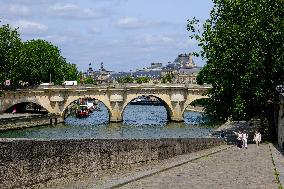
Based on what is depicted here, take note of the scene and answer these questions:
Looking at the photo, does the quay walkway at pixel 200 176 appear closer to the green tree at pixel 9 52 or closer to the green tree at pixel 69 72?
the green tree at pixel 9 52

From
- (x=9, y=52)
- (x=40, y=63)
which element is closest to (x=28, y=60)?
(x=40, y=63)

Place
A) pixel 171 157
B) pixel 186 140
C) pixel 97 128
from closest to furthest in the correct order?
pixel 171 157 → pixel 186 140 → pixel 97 128

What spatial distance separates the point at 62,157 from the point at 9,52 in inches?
2937

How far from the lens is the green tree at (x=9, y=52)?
3398 inches

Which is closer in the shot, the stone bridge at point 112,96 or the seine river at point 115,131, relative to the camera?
the seine river at point 115,131

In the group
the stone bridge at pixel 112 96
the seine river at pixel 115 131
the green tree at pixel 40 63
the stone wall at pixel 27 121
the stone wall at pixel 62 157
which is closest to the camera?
the stone wall at pixel 62 157

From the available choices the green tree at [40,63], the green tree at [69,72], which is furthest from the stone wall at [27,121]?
the green tree at [69,72]

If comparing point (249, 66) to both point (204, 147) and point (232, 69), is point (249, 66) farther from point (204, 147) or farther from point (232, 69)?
point (204, 147)

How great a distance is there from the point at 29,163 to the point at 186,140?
14.4m

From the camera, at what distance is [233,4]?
41.2 m

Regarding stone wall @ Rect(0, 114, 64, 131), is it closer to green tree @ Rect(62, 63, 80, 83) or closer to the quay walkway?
green tree @ Rect(62, 63, 80, 83)

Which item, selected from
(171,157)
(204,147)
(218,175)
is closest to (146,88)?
(204,147)

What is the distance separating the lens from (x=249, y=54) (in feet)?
126

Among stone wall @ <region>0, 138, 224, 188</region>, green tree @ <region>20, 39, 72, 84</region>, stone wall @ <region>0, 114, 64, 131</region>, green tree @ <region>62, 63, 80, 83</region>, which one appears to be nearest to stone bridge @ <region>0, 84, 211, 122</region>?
Answer: stone wall @ <region>0, 114, 64, 131</region>
